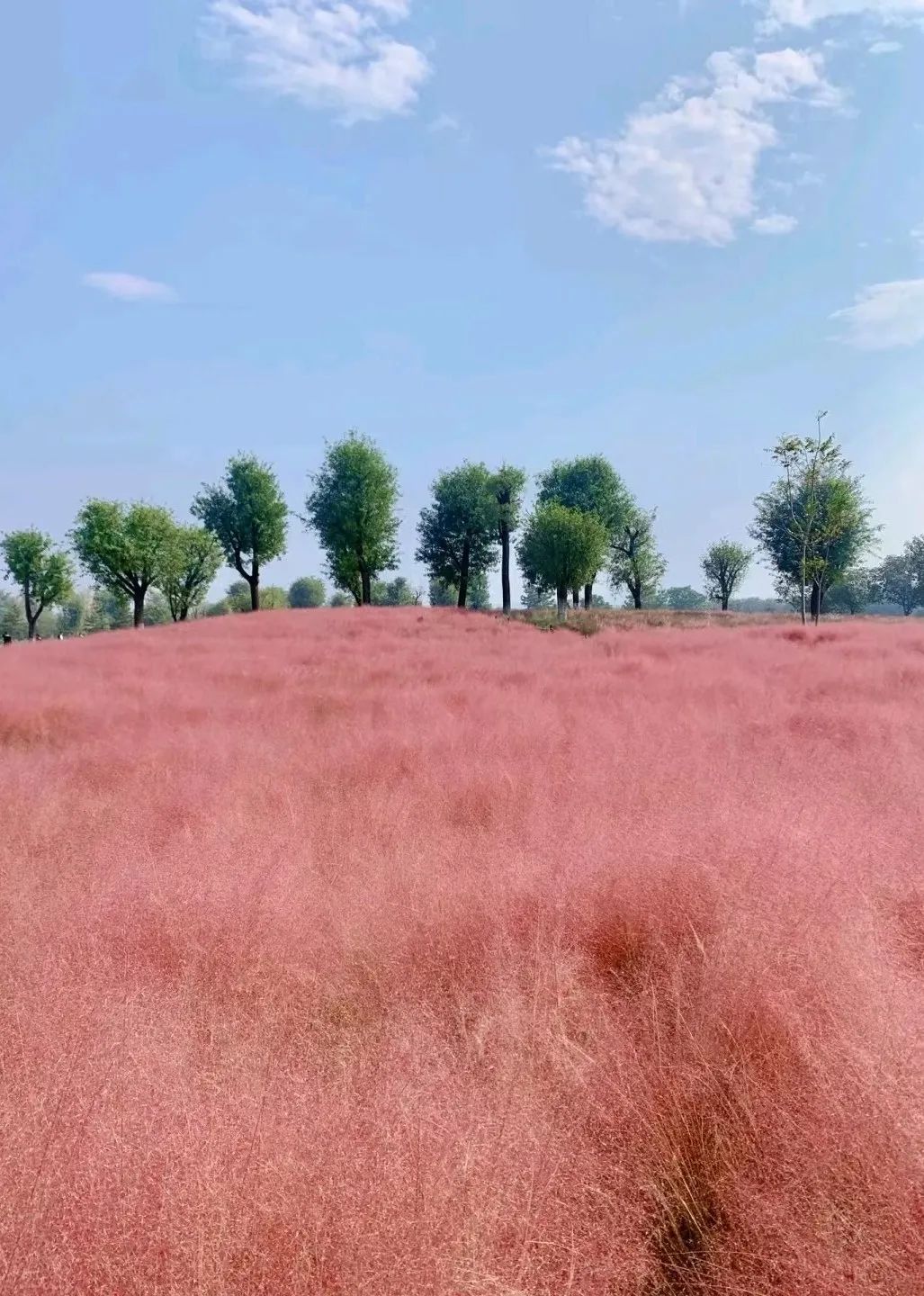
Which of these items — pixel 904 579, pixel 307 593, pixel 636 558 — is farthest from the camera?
pixel 307 593

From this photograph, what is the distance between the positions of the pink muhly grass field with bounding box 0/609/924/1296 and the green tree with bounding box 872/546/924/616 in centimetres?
8926

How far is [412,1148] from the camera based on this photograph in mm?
2080

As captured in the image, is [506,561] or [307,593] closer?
[506,561]

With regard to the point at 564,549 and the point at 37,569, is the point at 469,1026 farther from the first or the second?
the point at 37,569

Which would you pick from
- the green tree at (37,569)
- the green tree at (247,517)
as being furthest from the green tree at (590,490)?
the green tree at (37,569)

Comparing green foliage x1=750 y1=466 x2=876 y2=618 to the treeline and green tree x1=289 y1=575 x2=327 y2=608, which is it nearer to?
the treeline

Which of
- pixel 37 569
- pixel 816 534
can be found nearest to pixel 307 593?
pixel 37 569

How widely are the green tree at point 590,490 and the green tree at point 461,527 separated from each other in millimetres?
5819

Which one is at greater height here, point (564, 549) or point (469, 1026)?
point (564, 549)

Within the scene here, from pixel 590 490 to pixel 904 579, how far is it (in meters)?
54.7

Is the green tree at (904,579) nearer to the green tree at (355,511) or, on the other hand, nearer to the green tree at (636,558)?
the green tree at (636,558)

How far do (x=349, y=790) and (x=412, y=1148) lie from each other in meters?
3.81

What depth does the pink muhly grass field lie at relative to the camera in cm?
182

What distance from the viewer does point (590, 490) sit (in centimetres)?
5069
